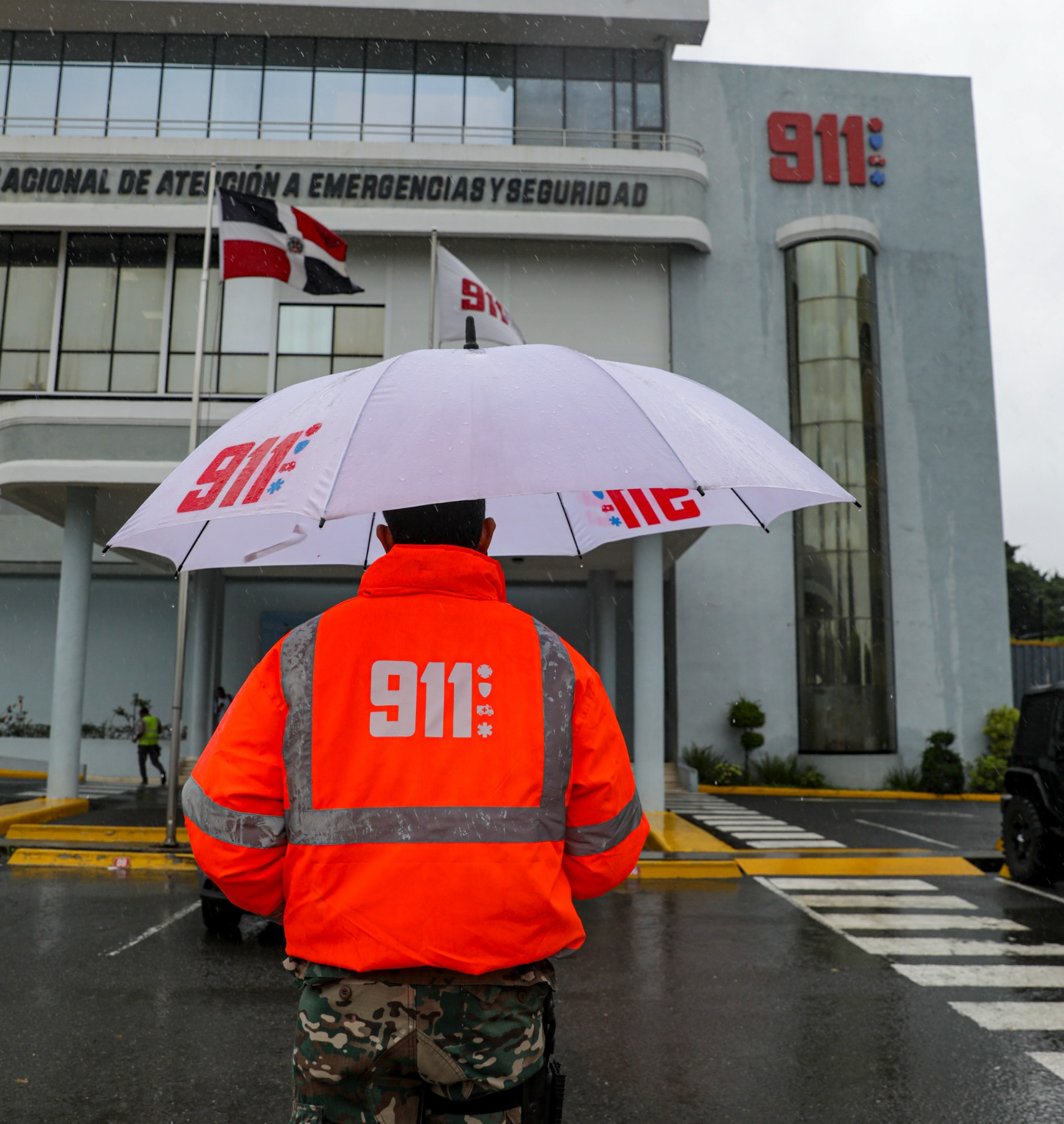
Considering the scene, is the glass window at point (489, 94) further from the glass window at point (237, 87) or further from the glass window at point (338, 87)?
the glass window at point (237, 87)

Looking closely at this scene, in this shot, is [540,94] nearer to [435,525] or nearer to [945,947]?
[945,947]

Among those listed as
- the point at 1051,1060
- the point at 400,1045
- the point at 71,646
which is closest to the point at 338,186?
the point at 71,646

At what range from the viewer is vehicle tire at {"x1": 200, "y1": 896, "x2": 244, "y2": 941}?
8070 millimetres

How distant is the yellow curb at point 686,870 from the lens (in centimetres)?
1152

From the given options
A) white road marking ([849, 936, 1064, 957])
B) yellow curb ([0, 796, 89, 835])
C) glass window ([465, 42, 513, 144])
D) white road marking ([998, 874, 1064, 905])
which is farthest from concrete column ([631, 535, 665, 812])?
glass window ([465, 42, 513, 144])

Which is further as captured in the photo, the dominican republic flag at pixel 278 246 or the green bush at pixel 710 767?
the green bush at pixel 710 767

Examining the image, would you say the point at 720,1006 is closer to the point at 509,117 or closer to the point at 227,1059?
the point at 227,1059

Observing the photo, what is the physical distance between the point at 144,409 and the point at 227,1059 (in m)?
11.8

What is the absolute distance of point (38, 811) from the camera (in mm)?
14469

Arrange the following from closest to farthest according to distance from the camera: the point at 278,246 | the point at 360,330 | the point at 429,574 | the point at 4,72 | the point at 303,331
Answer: the point at 429,574 → the point at 278,246 → the point at 303,331 → the point at 360,330 → the point at 4,72

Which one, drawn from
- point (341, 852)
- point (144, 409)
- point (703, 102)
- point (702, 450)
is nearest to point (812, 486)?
point (702, 450)

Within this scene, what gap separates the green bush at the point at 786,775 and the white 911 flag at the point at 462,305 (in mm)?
Result: 11645

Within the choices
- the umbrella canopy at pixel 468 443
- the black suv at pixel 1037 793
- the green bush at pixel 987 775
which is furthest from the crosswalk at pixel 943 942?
the green bush at pixel 987 775

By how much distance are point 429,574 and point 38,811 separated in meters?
14.5
